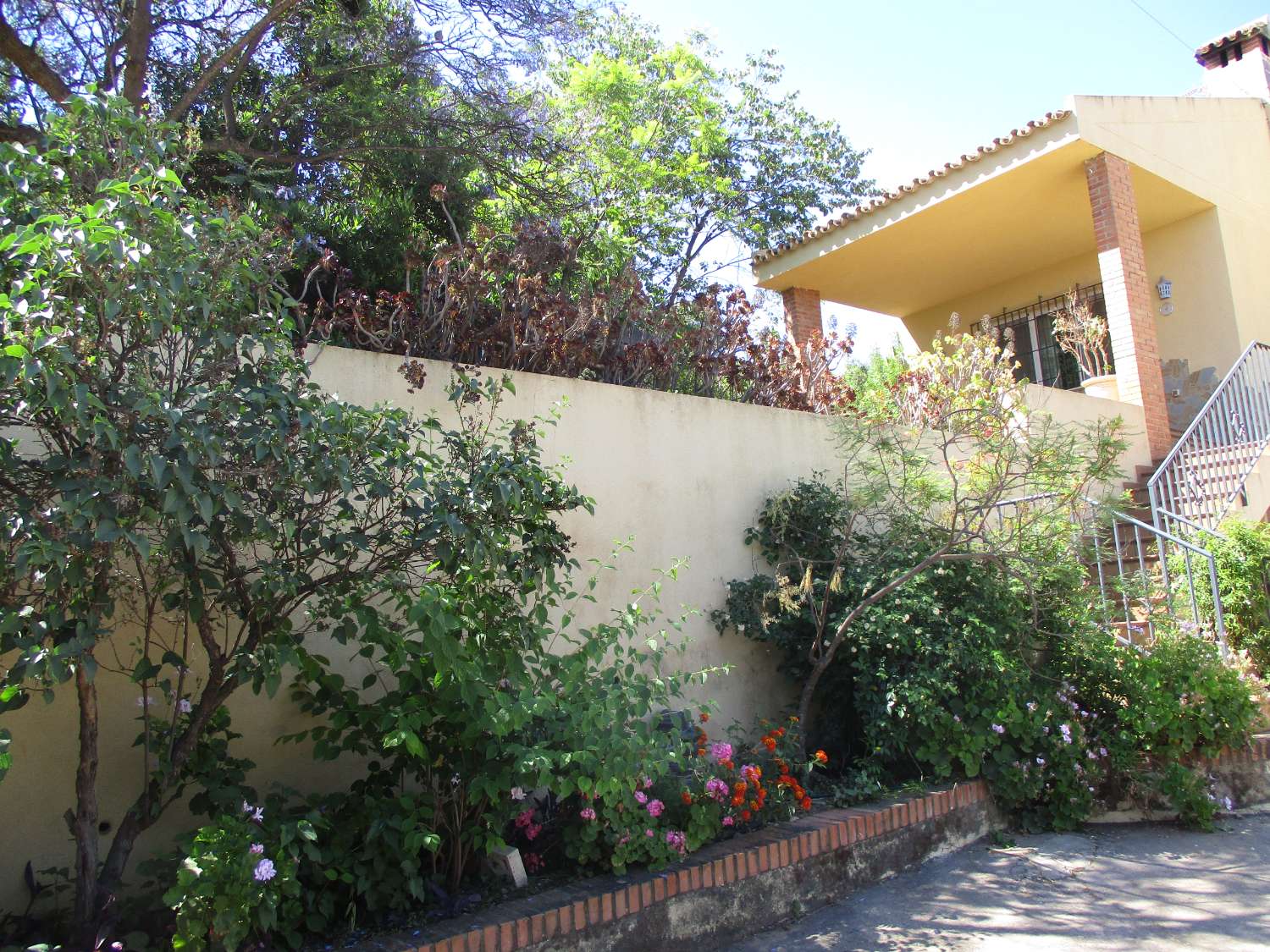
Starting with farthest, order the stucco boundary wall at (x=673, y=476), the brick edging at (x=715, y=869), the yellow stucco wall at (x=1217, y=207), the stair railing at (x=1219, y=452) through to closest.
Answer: the yellow stucco wall at (x=1217, y=207) → the stair railing at (x=1219, y=452) → the stucco boundary wall at (x=673, y=476) → the brick edging at (x=715, y=869)

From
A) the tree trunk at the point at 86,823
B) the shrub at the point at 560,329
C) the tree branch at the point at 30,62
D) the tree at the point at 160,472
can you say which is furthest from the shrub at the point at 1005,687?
the tree branch at the point at 30,62

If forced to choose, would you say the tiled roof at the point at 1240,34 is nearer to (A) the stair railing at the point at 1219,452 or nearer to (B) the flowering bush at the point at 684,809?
(A) the stair railing at the point at 1219,452

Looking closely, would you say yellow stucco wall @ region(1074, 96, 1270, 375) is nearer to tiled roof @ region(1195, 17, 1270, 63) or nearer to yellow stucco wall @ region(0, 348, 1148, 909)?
tiled roof @ region(1195, 17, 1270, 63)

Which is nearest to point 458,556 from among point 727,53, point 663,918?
point 663,918

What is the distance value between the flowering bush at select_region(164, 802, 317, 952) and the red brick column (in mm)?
9196

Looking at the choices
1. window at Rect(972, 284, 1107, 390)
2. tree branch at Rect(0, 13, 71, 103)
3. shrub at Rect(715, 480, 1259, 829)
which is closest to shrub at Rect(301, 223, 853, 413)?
shrub at Rect(715, 480, 1259, 829)

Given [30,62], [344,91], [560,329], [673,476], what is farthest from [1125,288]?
[30,62]

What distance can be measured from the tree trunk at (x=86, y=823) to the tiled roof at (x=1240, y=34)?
15434mm

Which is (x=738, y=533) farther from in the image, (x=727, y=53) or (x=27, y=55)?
(x=727, y=53)

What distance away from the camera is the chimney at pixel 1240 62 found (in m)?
12.5

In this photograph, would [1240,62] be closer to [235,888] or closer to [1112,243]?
[1112,243]

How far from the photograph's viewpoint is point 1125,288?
357 inches

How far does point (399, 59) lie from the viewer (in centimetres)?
770

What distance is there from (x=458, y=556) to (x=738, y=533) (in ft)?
8.54
